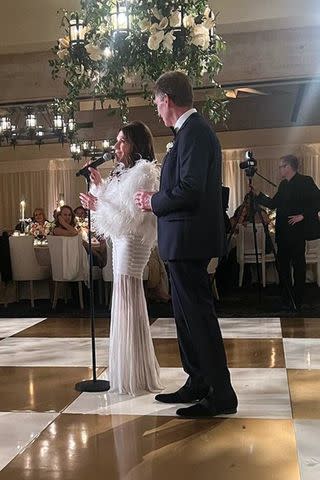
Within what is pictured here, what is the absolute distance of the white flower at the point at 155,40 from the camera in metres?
2.79

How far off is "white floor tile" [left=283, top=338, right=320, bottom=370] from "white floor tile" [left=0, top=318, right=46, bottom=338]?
82.6 inches

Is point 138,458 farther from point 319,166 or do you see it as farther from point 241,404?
point 319,166

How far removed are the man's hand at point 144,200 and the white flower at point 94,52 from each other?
2.89ft

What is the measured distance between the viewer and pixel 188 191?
2.22 meters

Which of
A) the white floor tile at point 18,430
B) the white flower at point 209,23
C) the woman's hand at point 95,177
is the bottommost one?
the white floor tile at point 18,430

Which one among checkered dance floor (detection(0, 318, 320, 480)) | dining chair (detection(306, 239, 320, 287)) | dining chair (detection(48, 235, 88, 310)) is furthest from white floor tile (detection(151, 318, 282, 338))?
dining chair (detection(306, 239, 320, 287))

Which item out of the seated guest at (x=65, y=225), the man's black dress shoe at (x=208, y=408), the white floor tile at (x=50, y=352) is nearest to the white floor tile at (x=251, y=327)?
the white floor tile at (x=50, y=352)

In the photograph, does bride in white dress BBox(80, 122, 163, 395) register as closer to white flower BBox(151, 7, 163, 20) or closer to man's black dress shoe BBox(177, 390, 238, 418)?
man's black dress shoe BBox(177, 390, 238, 418)

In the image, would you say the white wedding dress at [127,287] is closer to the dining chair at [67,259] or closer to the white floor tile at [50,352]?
the white floor tile at [50,352]

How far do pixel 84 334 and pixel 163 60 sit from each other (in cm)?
224

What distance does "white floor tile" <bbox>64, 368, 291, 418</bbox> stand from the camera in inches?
99.2

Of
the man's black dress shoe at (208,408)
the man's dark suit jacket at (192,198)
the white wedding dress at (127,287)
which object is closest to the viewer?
the man's dark suit jacket at (192,198)

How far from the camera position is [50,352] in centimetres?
381

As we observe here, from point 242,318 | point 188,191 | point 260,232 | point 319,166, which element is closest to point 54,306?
point 242,318
